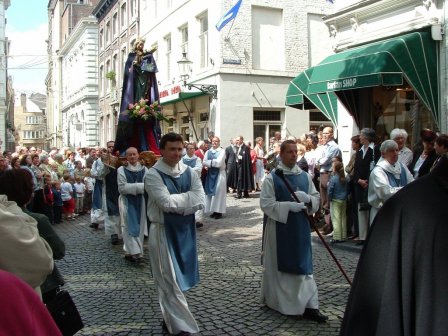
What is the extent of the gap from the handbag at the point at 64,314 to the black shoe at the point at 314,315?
8.24ft

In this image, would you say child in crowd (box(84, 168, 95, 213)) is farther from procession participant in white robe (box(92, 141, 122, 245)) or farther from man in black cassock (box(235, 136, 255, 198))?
procession participant in white robe (box(92, 141, 122, 245))

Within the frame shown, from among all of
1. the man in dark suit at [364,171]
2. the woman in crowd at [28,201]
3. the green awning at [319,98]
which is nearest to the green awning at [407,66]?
the man in dark suit at [364,171]

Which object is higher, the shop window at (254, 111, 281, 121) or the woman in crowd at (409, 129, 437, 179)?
the shop window at (254, 111, 281, 121)

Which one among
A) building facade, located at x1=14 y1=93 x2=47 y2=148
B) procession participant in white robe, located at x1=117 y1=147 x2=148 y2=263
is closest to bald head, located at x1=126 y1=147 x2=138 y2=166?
procession participant in white robe, located at x1=117 y1=147 x2=148 y2=263

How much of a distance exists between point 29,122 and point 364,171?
106 m

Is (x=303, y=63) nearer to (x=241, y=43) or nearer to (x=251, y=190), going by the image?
(x=241, y=43)

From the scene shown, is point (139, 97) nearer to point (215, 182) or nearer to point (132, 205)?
point (132, 205)

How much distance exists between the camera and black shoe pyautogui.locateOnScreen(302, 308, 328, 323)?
16.8 ft

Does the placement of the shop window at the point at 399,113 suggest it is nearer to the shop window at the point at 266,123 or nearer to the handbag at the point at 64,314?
the shop window at the point at 266,123

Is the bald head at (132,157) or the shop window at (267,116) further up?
the shop window at (267,116)

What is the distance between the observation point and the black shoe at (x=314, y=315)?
513 cm

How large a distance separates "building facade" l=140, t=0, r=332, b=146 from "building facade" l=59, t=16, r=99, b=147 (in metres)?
19.7

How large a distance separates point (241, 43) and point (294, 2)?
307 centimetres

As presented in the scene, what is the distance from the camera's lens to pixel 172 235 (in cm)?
486
